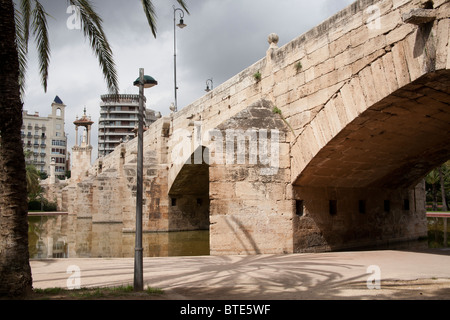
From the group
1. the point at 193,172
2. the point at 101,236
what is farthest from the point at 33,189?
the point at 193,172

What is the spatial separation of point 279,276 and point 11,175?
10.5 feet

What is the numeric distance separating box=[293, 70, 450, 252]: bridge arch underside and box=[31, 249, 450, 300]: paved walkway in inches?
57.3

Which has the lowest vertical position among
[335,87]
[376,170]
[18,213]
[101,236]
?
[101,236]

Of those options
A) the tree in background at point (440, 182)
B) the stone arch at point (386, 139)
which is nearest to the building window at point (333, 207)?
the stone arch at point (386, 139)

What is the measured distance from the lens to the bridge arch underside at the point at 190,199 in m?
15.9

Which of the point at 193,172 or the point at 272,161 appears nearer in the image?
the point at 272,161

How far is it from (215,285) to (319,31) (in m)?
5.03

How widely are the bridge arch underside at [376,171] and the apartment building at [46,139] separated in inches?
2927

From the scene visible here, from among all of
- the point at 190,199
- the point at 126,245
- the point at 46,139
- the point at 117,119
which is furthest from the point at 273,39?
the point at 46,139

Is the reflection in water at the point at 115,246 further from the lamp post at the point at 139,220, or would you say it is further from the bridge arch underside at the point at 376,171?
the lamp post at the point at 139,220

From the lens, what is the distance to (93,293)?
3898mm

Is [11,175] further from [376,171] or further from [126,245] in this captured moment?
[126,245]

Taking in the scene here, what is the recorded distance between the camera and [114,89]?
621 centimetres

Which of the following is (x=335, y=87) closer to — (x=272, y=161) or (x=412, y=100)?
(x=412, y=100)
